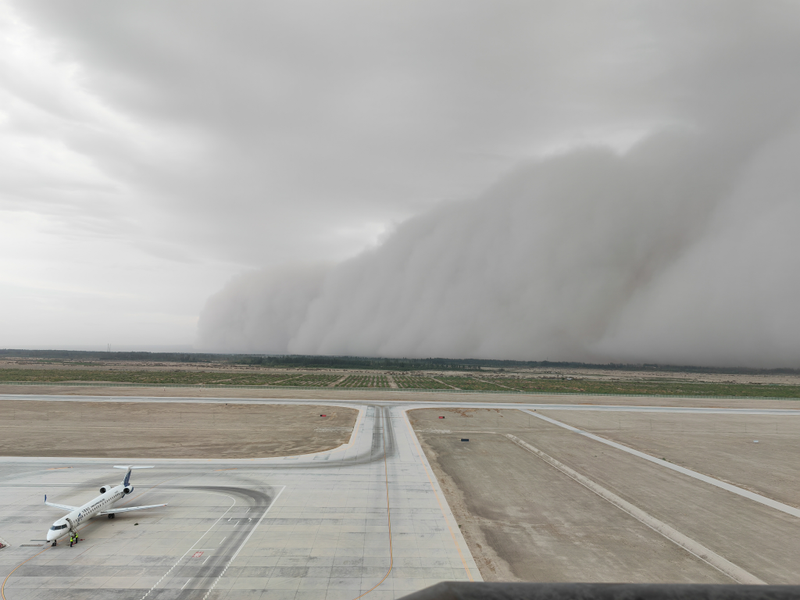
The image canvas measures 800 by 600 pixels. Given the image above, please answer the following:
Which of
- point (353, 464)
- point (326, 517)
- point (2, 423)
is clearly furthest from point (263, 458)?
point (2, 423)

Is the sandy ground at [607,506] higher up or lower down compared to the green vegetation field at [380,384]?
higher up

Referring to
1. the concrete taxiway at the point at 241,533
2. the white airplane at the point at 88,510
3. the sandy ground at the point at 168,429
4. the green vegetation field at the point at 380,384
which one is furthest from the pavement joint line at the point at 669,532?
the green vegetation field at the point at 380,384

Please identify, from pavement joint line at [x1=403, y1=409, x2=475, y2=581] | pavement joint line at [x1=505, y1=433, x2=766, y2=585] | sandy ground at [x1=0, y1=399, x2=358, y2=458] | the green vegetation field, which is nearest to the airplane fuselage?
sandy ground at [x1=0, y1=399, x2=358, y2=458]

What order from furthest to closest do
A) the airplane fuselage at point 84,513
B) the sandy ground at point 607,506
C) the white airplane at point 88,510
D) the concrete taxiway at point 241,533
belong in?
the white airplane at point 88,510
the airplane fuselage at point 84,513
the sandy ground at point 607,506
the concrete taxiway at point 241,533

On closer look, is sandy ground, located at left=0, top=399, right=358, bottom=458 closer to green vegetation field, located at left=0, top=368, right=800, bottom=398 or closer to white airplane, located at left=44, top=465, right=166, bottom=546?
white airplane, located at left=44, top=465, right=166, bottom=546

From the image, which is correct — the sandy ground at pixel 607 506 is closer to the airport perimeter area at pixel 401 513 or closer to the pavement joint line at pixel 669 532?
the airport perimeter area at pixel 401 513

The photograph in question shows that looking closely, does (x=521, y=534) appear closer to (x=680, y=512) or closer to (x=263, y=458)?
(x=680, y=512)
